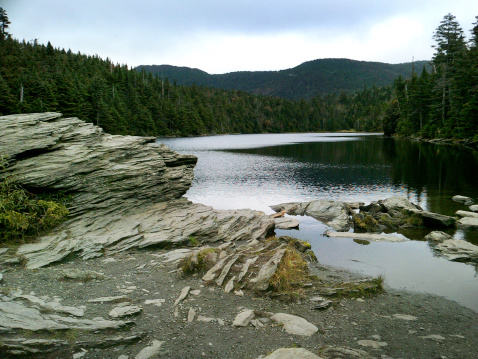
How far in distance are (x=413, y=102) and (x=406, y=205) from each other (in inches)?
3226

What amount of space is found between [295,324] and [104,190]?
13851 mm

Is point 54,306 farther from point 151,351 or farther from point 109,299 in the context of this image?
point 151,351

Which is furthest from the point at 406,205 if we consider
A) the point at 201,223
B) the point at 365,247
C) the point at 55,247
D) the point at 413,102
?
the point at 413,102

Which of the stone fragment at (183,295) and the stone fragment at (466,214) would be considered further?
the stone fragment at (466,214)

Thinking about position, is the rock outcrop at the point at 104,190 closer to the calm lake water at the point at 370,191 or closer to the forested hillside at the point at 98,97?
the calm lake water at the point at 370,191

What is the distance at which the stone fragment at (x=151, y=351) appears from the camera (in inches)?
298

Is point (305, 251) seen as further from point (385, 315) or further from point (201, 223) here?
point (385, 315)

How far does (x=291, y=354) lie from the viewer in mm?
7844

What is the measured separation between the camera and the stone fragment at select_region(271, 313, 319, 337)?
9.30 metres

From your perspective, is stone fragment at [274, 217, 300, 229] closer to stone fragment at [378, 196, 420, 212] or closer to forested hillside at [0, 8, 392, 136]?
stone fragment at [378, 196, 420, 212]

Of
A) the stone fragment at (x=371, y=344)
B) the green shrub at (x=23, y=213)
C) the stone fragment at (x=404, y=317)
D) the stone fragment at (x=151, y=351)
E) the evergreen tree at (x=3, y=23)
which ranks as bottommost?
the stone fragment at (x=404, y=317)

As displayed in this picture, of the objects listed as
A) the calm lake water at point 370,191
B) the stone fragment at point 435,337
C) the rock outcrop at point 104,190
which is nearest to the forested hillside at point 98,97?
the calm lake water at point 370,191

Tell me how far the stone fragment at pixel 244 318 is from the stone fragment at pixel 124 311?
282cm

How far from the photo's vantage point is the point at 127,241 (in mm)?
16109
